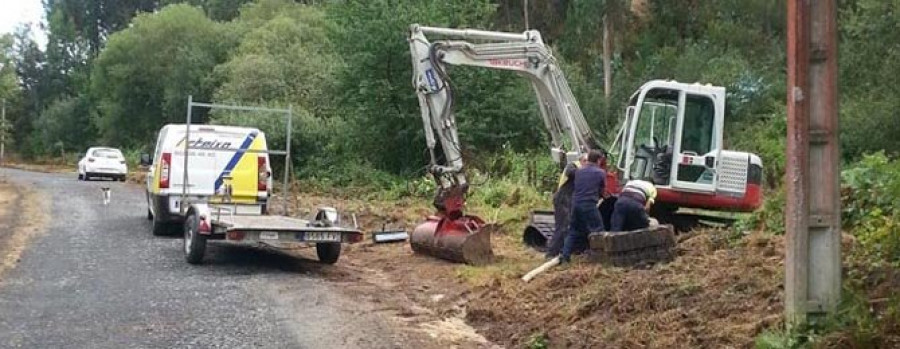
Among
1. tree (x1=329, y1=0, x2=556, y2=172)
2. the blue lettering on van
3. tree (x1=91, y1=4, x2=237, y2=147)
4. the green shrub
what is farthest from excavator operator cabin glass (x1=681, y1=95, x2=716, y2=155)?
tree (x1=91, y1=4, x2=237, y2=147)

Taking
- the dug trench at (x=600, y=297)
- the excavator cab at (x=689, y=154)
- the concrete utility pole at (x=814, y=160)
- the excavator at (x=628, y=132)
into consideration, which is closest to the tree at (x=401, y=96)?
the excavator at (x=628, y=132)

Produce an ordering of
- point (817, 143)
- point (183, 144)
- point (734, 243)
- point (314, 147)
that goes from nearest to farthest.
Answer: point (817, 143) < point (734, 243) < point (183, 144) < point (314, 147)

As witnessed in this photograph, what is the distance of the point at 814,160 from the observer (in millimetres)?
6930

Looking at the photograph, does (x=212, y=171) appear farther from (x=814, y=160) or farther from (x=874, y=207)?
(x=814, y=160)

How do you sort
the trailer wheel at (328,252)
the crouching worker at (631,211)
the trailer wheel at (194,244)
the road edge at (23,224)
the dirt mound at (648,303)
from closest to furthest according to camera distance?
the dirt mound at (648,303)
the crouching worker at (631,211)
the trailer wheel at (194,244)
the trailer wheel at (328,252)
the road edge at (23,224)

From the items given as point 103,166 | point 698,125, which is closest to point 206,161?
point 698,125

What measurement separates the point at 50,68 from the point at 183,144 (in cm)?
7466

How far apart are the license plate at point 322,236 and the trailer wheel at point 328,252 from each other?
552 millimetres

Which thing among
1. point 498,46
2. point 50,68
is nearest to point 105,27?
point 50,68

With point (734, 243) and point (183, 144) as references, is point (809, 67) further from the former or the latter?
point (183, 144)

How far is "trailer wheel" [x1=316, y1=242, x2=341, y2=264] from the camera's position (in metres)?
13.3

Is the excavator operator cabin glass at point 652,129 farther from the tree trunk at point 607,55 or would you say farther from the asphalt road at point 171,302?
the tree trunk at point 607,55

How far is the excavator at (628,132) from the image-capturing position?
1409 cm

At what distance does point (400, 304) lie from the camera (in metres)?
10.5
